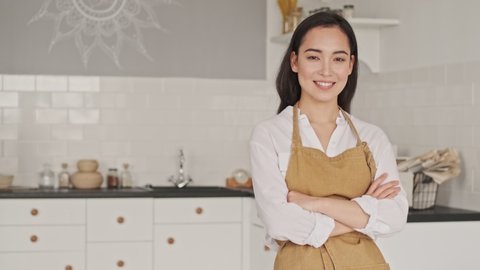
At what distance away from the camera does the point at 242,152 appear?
20.1 ft

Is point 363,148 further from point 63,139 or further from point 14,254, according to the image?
point 63,139

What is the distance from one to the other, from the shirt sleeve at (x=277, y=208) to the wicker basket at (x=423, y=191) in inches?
79.2

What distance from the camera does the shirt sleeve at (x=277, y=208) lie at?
246 cm

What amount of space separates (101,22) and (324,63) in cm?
368

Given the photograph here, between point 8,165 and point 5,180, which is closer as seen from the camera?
point 5,180

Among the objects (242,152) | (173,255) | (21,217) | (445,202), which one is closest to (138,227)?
(173,255)

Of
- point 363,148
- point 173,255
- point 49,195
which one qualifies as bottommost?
point 173,255

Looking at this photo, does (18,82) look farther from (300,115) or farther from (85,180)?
(300,115)

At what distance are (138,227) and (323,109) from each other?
2.92 m

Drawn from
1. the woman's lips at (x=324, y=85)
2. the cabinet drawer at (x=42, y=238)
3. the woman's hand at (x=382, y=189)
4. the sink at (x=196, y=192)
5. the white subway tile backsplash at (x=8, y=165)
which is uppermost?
the woman's lips at (x=324, y=85)

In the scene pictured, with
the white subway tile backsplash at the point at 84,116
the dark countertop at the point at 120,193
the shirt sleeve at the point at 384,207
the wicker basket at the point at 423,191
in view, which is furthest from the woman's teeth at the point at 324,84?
the white subway tile backsplash at the point at 84,116


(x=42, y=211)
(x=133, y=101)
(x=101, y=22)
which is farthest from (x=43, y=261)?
(x=101, y=22)

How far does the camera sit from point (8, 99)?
5785 mm

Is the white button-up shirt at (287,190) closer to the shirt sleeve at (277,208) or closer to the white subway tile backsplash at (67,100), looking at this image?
the shirt sleeve at (277,208)
